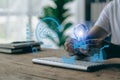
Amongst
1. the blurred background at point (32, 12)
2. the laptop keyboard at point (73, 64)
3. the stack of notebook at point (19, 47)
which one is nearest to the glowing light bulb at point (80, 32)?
the laptop keyboard at point (73, 64)

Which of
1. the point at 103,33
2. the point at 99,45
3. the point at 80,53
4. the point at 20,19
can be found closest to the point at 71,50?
the point at 80,53

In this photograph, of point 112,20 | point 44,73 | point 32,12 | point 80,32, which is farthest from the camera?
point 32,12

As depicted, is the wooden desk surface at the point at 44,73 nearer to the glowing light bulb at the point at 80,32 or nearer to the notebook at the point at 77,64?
the notebook at the point at 77,64

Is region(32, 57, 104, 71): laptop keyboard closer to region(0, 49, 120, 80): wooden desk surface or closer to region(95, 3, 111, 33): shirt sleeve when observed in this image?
region(0, 49, 120, 80): wooden desk surface

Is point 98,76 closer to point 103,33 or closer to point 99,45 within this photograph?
point 99,45

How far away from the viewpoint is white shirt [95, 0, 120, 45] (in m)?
1.89

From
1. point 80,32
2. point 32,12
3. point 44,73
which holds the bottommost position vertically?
point 44,73

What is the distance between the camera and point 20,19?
14.6 feet

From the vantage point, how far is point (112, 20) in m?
→ 1.92

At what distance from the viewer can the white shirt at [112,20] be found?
189cm

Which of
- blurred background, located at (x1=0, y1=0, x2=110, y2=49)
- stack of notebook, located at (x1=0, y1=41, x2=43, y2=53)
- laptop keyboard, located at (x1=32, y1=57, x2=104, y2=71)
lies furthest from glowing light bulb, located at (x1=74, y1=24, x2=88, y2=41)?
blurred background, located at (x1=0, y1=0, x2=110, y2=49)

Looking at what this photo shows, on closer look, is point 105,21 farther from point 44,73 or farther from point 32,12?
point 32,12

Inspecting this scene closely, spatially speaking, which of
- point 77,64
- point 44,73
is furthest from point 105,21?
point 44,73

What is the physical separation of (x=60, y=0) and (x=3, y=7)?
1.05m
